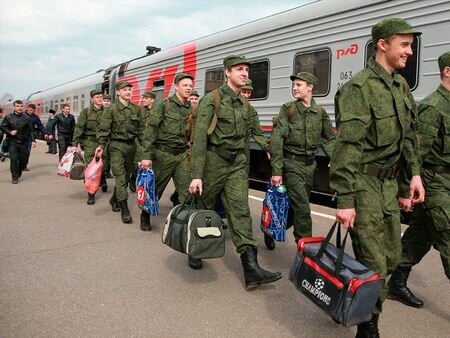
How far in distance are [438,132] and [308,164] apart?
4.82ft

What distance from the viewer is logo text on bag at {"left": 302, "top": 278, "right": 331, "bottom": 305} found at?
7.56ft

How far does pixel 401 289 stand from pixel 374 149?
4.82 ft

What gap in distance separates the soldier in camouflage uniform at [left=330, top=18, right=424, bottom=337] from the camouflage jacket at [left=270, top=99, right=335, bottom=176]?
5.65ft

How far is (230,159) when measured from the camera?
3.74 metres

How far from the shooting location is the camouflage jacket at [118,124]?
623 centimetres

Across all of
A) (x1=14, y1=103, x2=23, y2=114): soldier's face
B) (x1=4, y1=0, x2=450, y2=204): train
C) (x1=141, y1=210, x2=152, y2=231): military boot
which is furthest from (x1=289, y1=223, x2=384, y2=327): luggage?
(x1=14, y1=103, x2=23, y2=114): soldier's face

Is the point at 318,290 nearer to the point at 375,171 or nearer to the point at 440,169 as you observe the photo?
the point at 375,171

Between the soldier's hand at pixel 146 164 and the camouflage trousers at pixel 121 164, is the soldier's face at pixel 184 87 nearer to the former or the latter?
the soldier's hand at pixel 146 164

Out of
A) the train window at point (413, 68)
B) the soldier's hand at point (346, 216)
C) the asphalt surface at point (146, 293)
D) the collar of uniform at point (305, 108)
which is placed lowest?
the asphalt surface at point (146, 293)

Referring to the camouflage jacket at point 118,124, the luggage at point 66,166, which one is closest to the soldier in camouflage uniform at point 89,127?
the luggage at point 66,166

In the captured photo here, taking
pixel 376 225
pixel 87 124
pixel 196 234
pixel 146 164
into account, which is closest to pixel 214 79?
pixel 87 124

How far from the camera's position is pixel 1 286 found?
3.54m

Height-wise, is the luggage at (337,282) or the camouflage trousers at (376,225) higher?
the camouflage trousers at (376,225)

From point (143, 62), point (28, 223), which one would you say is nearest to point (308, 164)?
point (28, 223)
